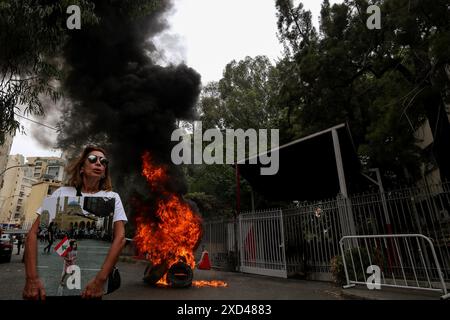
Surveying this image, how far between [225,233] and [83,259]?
408 inches

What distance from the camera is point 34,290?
6.40 feet

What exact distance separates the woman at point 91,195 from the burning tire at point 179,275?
204 inches

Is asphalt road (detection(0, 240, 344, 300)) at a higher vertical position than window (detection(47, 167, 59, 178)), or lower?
lower

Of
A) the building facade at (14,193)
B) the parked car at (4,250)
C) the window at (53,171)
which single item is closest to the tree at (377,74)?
the parked car at (4,250)

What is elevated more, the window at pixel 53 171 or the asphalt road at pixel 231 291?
the window at pixel 53 171

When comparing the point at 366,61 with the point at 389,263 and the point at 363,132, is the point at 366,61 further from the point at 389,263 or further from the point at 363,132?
the point at 389,263

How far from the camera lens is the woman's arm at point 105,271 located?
199 centimetres

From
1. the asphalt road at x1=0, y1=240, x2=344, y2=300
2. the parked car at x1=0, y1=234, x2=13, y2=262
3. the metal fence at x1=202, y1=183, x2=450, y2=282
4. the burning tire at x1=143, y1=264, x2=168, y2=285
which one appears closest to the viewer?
the asphalt road at x1=0, y1=240, x2=344, y2=300

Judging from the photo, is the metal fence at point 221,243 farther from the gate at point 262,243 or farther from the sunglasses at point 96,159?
the sunglasses at point 96,159

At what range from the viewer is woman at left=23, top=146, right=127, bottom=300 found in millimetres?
1957

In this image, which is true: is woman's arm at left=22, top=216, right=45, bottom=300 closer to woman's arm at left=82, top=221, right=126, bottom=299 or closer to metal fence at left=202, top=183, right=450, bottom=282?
woman's arm at left=82, top=221, right=126, bottom=299

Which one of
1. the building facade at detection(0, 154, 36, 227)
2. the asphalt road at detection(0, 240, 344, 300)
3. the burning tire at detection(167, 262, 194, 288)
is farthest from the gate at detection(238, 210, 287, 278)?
the building facade at detection(0, 154, 36, 227)

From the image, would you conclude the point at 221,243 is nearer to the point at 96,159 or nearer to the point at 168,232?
the point at 168,232

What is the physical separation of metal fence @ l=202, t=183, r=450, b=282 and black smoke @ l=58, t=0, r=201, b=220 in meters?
4.04
